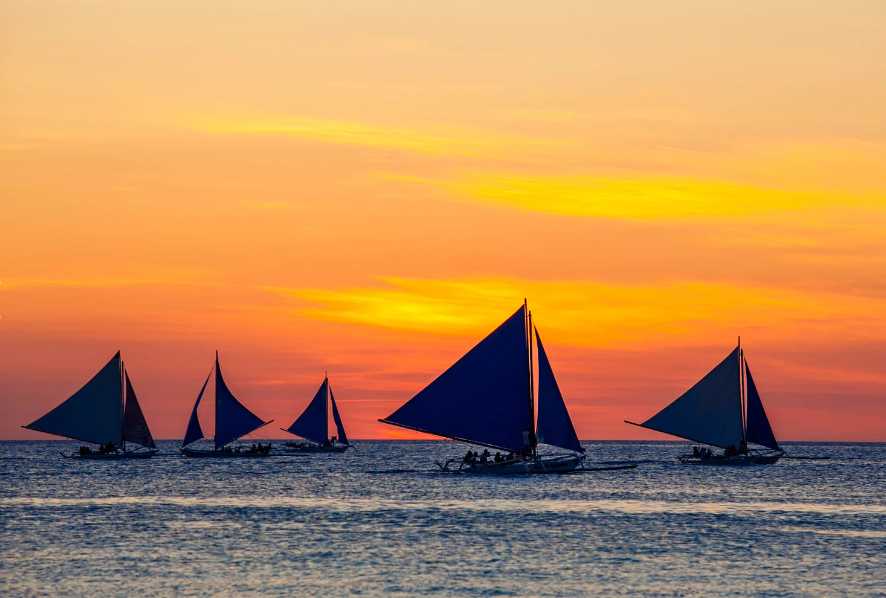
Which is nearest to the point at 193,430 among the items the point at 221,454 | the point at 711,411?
the point at 221,454

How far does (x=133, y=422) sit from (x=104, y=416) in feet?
12.0

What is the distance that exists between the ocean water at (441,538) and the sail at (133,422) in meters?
22.5

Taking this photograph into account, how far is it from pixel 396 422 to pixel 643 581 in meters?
41.1

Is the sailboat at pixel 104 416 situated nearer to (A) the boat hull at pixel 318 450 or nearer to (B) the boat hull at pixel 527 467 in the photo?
(B) the boat hull at pixel 527 467

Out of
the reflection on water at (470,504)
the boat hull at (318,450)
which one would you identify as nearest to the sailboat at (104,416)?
the reflection on water at (470,504)

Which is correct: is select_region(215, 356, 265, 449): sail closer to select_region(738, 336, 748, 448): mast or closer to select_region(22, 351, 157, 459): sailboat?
select_region(22, 351, 157, 459): sailboat

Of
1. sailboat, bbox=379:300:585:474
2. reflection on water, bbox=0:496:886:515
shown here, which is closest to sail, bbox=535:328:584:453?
sailboat, bbox=379:300:585:474

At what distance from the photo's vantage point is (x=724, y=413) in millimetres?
122250

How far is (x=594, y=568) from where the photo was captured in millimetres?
55281

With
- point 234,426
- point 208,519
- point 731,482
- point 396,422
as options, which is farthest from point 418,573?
point 234,426

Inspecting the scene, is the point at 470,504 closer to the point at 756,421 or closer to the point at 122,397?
the point at 756,421

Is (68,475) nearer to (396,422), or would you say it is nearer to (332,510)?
(396,422)

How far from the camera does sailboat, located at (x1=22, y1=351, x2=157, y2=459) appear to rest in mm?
126438

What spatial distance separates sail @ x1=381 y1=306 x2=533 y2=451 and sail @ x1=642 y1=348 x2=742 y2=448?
91.6 feet
